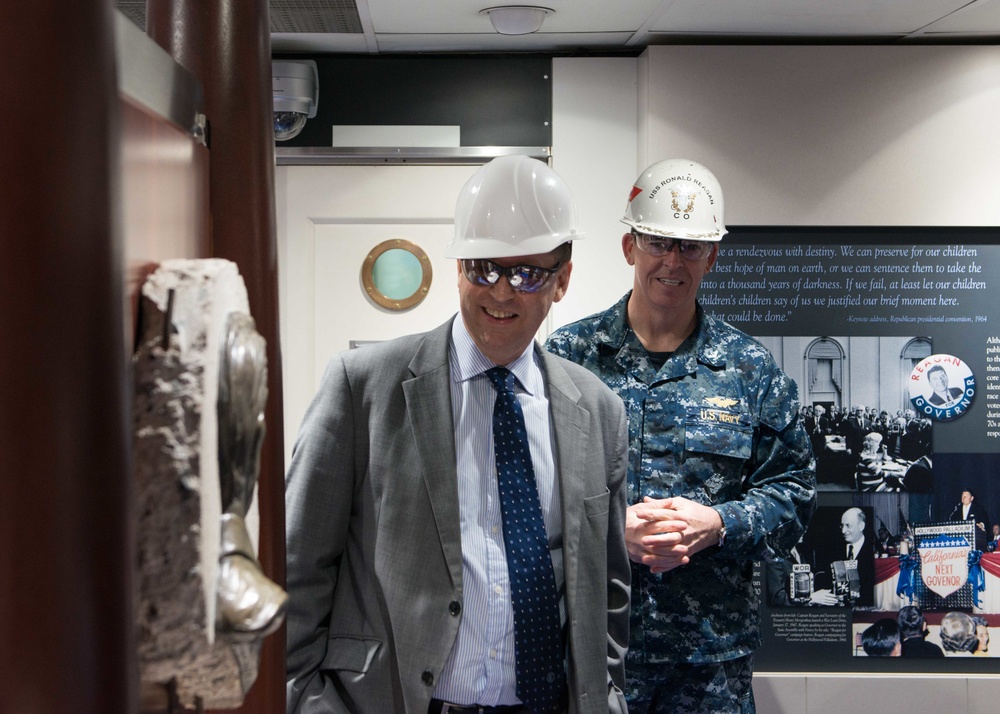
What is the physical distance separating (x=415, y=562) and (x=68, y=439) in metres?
1.36

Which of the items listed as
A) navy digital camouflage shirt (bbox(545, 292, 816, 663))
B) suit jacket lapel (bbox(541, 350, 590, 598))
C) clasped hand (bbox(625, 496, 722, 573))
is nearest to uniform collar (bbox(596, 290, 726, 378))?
navy digital camouflage shirt (bbox(545, 292, 816, 663))

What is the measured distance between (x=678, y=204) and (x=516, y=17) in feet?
A: 3.07

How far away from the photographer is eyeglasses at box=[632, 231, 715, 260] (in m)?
2.72

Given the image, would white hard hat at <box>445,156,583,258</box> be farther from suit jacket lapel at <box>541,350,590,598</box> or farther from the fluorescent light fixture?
the fluorescent light fixture

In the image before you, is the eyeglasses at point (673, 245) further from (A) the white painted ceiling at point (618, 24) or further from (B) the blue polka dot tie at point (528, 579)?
(B) the blue polka dot tie at point (528, 579)

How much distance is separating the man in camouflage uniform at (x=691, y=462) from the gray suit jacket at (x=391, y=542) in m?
0.65

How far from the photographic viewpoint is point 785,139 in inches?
146

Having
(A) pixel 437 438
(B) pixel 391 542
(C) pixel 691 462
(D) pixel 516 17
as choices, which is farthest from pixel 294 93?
(B) pixel 391 542

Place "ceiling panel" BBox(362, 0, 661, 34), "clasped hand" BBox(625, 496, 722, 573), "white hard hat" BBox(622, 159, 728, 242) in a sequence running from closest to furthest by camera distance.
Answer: "clasped hand" BBox(625, 496, 722, 573) < "white hard hat" BBox(622, 159, 728, 242) < "ceiling panel" BBox(362, 0, 661, 34)

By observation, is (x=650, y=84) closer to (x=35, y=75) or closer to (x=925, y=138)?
(x=925, y=138)

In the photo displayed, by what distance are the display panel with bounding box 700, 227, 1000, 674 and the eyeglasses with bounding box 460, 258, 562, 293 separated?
2255 millimetres

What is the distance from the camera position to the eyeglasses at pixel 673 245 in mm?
2717

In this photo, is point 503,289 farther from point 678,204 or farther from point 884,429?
point 884,429

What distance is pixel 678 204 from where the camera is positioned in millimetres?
2854
